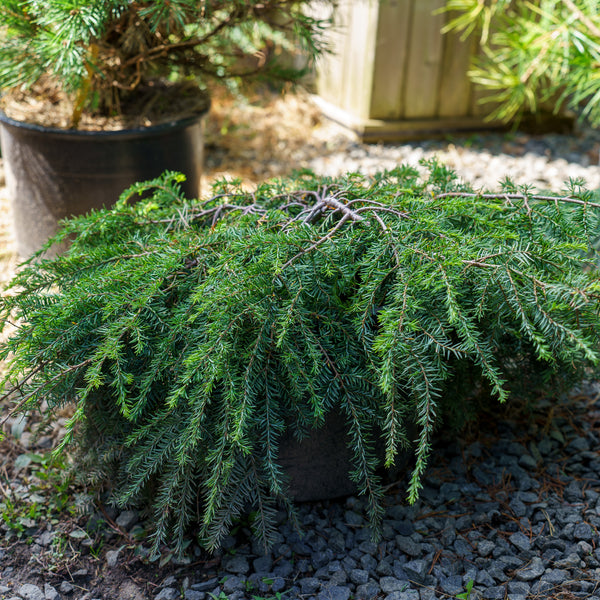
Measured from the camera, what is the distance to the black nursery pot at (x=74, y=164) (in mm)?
2445

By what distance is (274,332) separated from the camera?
4.01 feet

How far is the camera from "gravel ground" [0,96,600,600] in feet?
4.39

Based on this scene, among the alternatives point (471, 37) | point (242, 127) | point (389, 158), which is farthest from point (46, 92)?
point (471, 37)

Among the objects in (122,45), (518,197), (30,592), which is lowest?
(30,592)

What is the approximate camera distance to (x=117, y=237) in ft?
5.19

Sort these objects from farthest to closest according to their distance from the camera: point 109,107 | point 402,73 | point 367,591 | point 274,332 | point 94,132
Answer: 1. point 402,73
2. point 109,107
3. point 94,132
4. point 367,591
5. point 274,332

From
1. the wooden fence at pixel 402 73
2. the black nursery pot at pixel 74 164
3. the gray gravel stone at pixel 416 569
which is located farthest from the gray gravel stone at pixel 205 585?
the wooden fence at pixel 402 73

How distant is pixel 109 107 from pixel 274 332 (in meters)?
1.82

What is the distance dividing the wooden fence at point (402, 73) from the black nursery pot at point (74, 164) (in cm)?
186

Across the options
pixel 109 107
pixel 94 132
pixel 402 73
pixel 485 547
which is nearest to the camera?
pixel 485 547

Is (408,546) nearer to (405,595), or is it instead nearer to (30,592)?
(405,595)

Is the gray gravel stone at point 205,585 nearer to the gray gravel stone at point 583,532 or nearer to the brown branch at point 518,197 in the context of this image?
the gray gravel stone at point 583,532

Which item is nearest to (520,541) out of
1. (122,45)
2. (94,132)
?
(94,132)

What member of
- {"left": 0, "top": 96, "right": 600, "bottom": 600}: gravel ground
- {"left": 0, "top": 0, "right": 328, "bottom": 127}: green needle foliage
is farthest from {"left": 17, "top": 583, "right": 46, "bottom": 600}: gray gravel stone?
{"left": 0, "top": 0, "right": 328, "bottom": 127}: green needle foliage
